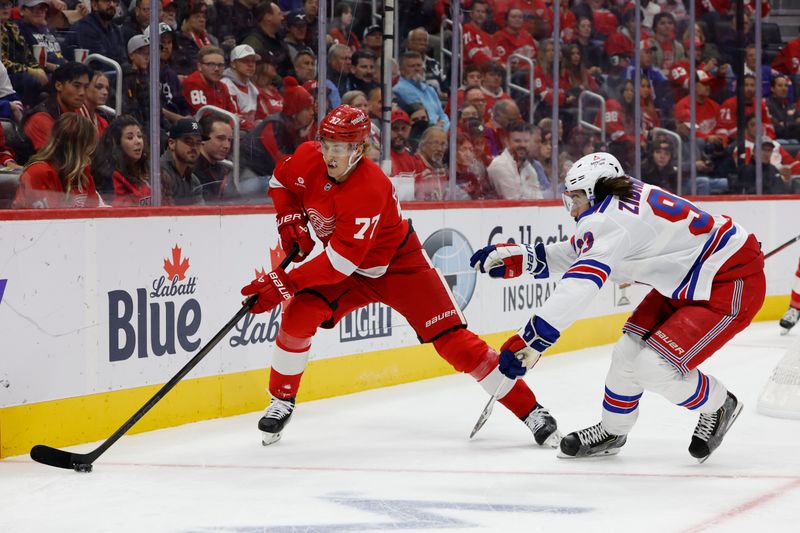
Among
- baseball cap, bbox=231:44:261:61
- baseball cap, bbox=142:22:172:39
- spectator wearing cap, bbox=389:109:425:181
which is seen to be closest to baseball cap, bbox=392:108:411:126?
spectator wearing cap, bbox=389:109:425:181

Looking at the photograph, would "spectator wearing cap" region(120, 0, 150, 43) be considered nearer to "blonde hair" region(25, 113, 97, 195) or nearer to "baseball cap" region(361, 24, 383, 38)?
"blonde hair" region(25, 113, 97, 195)

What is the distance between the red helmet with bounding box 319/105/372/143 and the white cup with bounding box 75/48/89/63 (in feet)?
3.79

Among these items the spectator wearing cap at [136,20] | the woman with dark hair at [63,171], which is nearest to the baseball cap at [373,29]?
the spectator wearing cap at [136,20]

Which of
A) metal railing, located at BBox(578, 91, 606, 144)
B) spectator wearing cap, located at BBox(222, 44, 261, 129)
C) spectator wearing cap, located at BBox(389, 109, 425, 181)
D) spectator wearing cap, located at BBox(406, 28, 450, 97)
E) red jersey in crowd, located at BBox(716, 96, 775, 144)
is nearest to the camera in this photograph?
spectator wearing cap, located at BBox(222, 44, 261, 129)

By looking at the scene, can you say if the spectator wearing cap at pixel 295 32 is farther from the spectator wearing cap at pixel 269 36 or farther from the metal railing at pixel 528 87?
the metal railing at pixel 528 87

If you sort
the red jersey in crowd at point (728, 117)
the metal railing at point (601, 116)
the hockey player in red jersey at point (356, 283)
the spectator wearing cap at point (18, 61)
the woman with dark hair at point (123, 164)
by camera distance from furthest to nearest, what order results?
the red jersey in crowd at point (728, 117)
the metal railing at point (601, 116)
the woman with dark hair at point (123, 164)
the spectator wearing cap at point (18, 61)
the hockey player in red jersey at point (356, 283)

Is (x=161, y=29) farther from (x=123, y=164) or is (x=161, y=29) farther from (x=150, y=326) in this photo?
(x=150, y=326)

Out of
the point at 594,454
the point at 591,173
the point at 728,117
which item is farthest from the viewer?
the point at 728,117

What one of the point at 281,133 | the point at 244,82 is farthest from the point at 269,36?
the point at 281,133

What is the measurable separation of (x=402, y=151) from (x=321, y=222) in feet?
7.53

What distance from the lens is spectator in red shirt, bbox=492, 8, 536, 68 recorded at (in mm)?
7781

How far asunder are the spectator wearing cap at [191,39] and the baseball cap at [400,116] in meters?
1.47

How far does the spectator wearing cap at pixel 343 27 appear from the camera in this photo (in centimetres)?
636

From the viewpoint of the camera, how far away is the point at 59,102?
4.75m
